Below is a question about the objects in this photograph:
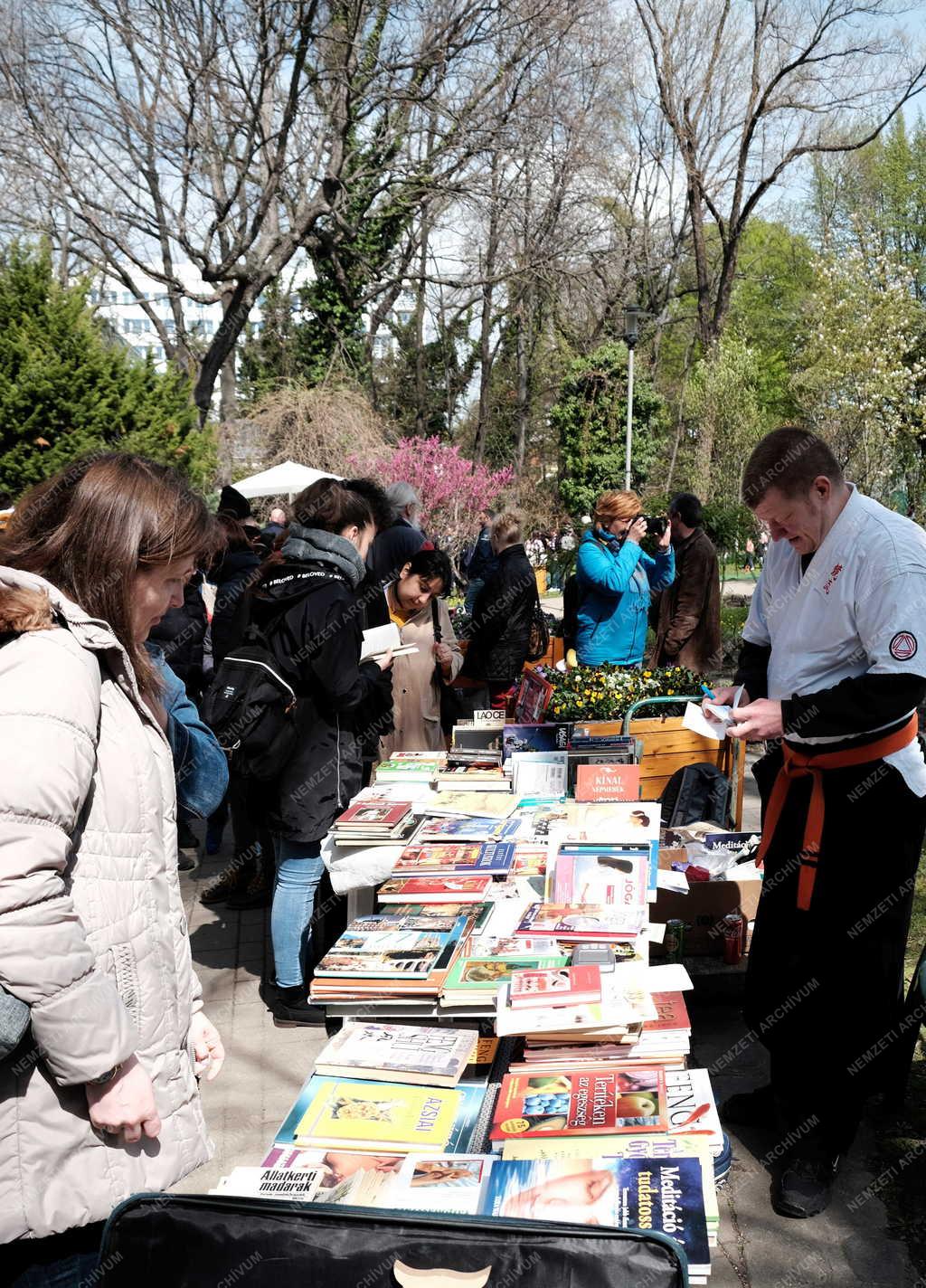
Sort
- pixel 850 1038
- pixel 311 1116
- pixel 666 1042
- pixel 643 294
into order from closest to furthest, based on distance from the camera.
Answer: pixel 311 1116 < pixel 666 1042 < pixel 850 1038 < pixel 643 294

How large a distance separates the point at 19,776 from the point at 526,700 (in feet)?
12.2

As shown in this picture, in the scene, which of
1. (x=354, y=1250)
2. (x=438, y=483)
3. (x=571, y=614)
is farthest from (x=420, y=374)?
(x=354, y=1250)

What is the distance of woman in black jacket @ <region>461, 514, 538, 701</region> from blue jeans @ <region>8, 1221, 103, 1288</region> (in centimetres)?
527

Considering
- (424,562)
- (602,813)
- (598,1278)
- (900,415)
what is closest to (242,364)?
(900,415)

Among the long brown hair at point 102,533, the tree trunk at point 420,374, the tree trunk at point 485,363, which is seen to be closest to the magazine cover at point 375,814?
the long brown hair at point 102,533

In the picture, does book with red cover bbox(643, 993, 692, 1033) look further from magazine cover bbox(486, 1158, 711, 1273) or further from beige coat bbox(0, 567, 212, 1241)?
beige coat bbox(0, 567, 212, 1241)

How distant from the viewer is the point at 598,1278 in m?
1.32

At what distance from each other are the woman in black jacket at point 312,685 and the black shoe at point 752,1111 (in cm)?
165

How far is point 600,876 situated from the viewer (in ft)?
9.81

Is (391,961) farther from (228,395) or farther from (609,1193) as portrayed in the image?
(228,395)

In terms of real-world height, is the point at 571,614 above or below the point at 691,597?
below

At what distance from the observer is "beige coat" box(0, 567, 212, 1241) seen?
57.0 inches

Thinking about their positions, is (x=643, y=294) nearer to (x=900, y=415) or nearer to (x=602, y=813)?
(x=900, y=415)

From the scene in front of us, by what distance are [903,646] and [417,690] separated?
296 centimetres
